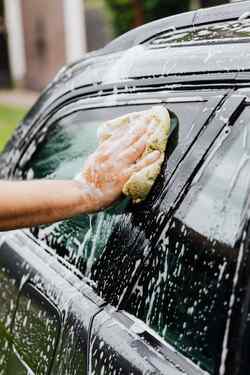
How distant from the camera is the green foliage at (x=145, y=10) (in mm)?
12379

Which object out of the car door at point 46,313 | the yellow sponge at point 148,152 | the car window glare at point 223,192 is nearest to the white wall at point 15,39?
the car door at point 46,313

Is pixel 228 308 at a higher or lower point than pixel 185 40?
lower

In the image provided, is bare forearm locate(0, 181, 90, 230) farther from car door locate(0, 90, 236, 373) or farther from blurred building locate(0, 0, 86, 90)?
blurred building locate(0, 0, 86, 90)

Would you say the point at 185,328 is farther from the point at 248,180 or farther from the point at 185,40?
the point at 185,40

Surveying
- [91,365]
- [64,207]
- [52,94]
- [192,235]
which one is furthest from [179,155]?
[52,94]

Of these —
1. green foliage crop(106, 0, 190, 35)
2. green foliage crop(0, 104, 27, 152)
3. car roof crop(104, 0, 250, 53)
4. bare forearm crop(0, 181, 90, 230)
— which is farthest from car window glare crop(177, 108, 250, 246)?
green foliage crop(106, 0, 190, 35)

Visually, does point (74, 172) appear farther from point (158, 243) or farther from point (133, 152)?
point (158, 243)

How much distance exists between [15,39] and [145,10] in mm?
6421

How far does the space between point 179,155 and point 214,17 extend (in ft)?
1.88

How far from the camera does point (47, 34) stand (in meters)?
15.8

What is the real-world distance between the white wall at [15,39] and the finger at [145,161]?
635 inches

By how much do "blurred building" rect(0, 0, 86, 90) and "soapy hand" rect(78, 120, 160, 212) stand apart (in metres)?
12.7

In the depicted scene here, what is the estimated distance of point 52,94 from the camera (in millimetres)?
2672

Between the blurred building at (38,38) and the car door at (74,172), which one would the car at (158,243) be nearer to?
the car door at (74,172)
